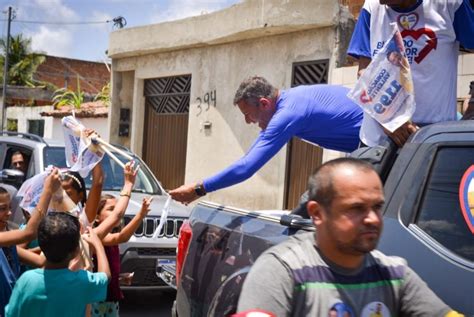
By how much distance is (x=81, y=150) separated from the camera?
4.51 metres

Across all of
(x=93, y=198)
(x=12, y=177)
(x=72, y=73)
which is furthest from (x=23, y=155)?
(x=72, y=73)

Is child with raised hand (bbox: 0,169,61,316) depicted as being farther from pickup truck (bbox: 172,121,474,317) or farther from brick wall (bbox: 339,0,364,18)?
brick wall (bbox: 339,0,364,18)

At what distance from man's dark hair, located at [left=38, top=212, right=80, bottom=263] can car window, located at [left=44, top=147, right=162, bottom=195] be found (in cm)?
459

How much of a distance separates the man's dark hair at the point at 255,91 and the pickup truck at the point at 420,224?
1.12 meters

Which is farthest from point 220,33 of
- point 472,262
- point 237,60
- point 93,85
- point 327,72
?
point 93,85

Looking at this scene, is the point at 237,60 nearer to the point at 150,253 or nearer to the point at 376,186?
the point at 150,253

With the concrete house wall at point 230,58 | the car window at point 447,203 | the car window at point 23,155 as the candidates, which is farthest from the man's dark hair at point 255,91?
the concrete house wall at point 230,58

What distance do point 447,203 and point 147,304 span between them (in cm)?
512

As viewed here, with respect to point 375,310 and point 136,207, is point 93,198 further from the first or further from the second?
point 375,310

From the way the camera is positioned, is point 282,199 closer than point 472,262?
No

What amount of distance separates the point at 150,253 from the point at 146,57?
9355 mm

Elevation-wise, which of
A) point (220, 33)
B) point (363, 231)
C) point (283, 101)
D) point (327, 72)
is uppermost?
point (220, 33)

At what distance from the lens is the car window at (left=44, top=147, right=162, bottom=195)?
318 inches

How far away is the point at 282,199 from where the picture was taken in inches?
460
